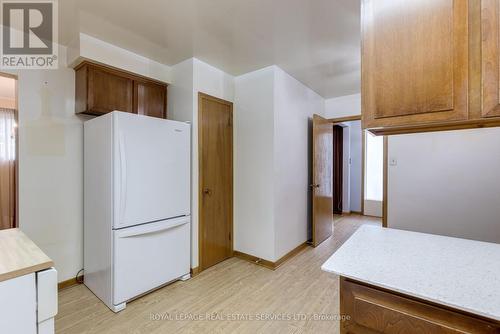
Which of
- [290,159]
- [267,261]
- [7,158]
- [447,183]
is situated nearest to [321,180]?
[290,159]

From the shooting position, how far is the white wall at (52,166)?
2080 mm

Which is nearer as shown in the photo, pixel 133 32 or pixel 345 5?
pixel 345 5

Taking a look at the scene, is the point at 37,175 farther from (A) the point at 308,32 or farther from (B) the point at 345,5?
(B) the point at 345,5

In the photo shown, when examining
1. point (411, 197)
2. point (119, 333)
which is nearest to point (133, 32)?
point (119, 333)

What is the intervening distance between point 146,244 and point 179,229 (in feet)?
1.20

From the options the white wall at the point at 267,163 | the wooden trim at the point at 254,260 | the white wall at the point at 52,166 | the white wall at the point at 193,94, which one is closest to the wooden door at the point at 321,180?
the white wall at the point at 267,163

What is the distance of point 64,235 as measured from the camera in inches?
90.1

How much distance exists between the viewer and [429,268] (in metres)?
1.00

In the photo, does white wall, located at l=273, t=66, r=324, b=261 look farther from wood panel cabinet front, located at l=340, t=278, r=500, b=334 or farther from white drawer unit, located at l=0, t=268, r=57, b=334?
white drawer unit, located at l=0, t=268, r=57, b=334

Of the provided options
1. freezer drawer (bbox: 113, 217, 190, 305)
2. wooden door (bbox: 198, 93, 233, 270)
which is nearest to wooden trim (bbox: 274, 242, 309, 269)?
wooden door (bbox: 198, 93, 233, 270)

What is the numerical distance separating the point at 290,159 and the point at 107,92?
2.22 m

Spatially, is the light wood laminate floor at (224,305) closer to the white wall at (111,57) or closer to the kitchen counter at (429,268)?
the kitchen counter at (429,268)

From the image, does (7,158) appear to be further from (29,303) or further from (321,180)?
(321,180)

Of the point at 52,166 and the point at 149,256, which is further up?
the point at 52,166
